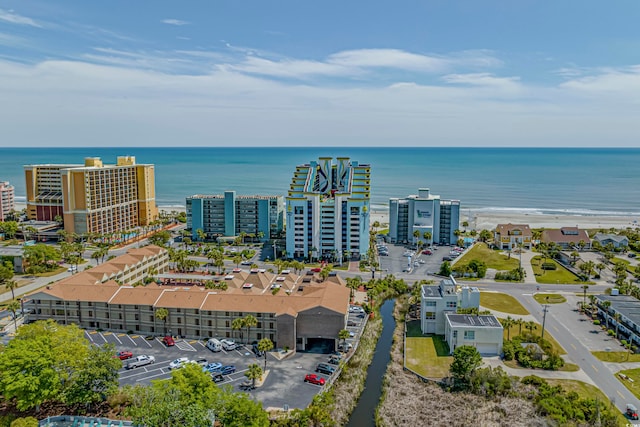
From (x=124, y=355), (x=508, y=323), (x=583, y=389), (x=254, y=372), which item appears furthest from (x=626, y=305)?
(x=124, y=355)

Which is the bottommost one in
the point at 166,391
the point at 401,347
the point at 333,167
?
the point at 401,347

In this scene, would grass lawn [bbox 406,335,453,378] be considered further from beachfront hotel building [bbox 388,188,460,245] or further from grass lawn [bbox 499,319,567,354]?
beachfront hotel building [bbox 388,188,460,245]

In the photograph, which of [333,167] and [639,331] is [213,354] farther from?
[333,167]

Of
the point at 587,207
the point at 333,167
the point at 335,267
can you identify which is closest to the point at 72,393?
the point at 335,267

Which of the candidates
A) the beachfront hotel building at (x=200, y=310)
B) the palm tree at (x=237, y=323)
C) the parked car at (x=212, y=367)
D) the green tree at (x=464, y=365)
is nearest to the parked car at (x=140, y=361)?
the parked car at (x=212, y=367)

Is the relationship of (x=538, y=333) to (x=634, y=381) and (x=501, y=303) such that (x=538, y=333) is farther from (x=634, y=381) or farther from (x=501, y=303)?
(x=634, y=381)

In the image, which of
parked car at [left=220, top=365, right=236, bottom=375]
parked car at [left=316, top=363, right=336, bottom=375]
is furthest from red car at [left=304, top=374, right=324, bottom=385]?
parked car at [left=220, top=365, right=236, bottom=375]
